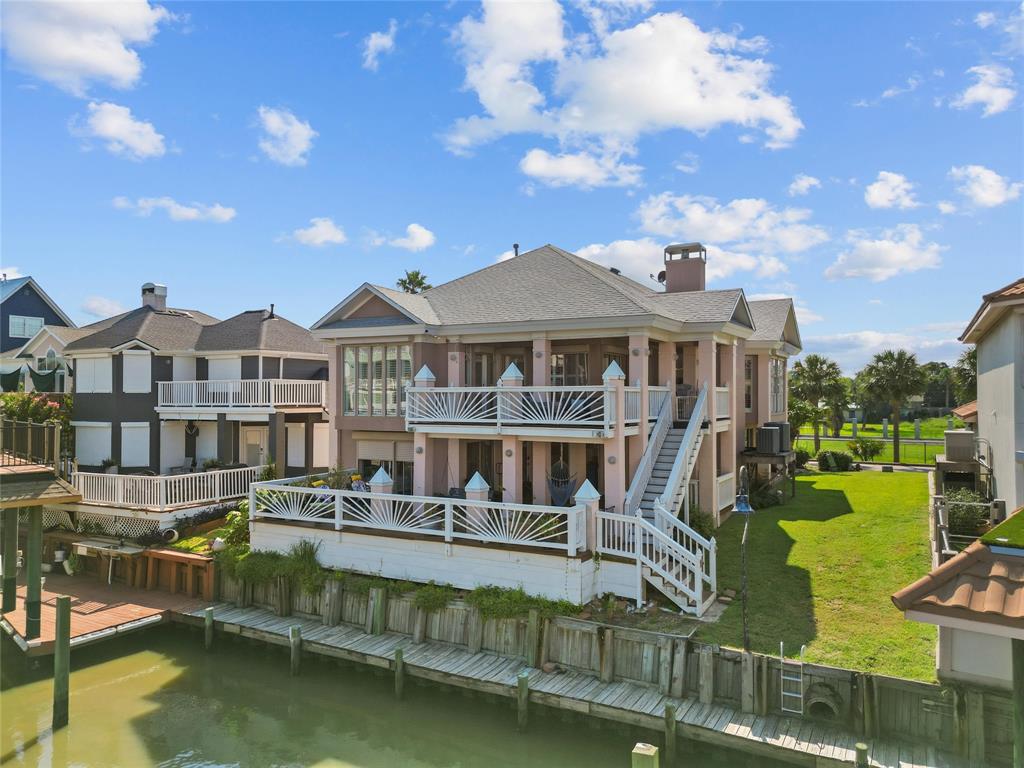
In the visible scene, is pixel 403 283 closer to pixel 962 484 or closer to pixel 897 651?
pixel 962 484

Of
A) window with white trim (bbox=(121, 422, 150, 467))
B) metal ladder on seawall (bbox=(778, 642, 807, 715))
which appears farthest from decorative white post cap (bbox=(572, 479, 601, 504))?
window with white trim (bbox=(121, 422, 150, 467))

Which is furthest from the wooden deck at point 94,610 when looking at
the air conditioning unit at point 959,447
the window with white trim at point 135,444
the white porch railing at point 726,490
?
the air conditioning unit at point 959,447

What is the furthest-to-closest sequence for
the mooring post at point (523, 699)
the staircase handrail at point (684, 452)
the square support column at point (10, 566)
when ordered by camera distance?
1. the square support column at point (10, 566)
2. the staircase handrail at point (684, 452)
3. the mooring post at point (523, 699)

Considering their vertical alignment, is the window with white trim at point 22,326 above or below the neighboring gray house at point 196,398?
above

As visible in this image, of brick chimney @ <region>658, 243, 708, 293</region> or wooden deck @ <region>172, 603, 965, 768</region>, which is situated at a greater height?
brick chimney @ <region>658, 243, 708, 293</region>

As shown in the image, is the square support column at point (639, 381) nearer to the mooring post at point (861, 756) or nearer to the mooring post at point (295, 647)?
the mooring post at point (861, 756)

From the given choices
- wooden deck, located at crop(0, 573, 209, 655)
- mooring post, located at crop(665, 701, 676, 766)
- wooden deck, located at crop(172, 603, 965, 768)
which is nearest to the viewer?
wooden deck, located at crop(172, 603, 965, 768)

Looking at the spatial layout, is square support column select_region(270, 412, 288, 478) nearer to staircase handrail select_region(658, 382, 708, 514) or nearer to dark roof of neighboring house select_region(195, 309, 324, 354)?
dark roof of neighboring house select_region(195, 309, 324, 354)
